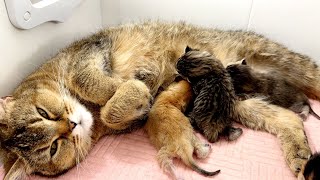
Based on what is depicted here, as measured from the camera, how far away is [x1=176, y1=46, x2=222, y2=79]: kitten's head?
160cm

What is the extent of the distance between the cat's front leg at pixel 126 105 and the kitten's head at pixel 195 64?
266 millimetres

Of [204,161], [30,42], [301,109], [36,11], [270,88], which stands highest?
[36,11]

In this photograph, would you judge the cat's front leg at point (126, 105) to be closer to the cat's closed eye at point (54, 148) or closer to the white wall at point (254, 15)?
the cat's closed eye at point (54, 148)

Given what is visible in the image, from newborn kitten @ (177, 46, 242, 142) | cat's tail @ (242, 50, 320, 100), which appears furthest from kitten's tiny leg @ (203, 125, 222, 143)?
cat's tail @ (242, 50, 320, 100)

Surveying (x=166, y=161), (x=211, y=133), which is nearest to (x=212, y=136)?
(x=211, y=133)

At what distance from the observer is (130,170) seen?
138cm

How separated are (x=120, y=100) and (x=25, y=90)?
420 mm

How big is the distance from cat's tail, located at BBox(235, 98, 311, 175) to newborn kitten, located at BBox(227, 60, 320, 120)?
1.7 inches

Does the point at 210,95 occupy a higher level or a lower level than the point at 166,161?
higher

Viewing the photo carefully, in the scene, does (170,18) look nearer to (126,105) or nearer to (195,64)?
(195,64)

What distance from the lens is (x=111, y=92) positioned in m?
1.47

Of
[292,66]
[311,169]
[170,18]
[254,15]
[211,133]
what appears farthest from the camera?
[170,18]

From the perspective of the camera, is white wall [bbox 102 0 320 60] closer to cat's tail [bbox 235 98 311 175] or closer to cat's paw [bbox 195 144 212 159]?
cat's tail [bbox 235 98 311 175]

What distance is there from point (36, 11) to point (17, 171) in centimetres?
74
